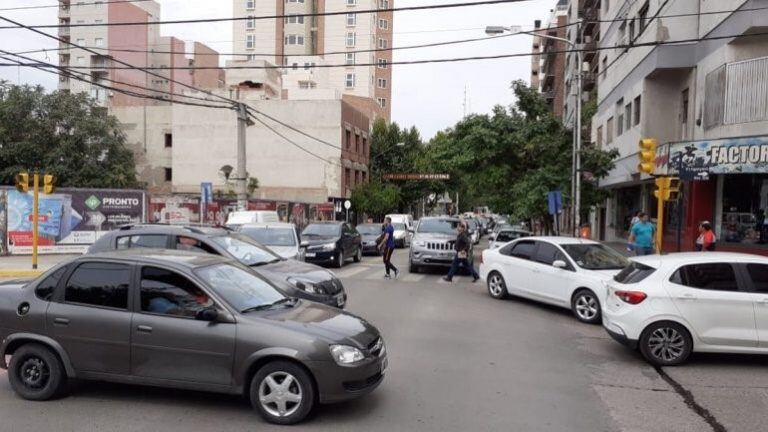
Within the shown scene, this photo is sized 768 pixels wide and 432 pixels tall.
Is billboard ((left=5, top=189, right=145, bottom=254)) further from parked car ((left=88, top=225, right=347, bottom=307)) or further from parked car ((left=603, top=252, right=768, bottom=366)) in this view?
parked car ((left=603, top=252, right=768, bottom=366))

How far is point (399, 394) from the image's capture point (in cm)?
618

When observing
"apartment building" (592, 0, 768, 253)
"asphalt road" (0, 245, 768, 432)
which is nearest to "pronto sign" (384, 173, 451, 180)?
"apartment building" (592, 0, 768, 253)

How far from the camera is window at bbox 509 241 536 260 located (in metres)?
12.8

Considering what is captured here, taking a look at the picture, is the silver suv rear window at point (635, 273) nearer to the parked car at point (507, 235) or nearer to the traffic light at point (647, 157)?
the traffic light at point (647, 157)

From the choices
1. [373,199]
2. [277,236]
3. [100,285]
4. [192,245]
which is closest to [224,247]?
[192,245]

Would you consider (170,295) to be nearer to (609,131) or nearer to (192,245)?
(192,245)

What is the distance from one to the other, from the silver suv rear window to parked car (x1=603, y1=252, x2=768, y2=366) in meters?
0.04

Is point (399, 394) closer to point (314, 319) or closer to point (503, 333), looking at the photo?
point (314, 319)

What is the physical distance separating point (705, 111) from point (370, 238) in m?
14.4

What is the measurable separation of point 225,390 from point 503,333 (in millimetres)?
5376

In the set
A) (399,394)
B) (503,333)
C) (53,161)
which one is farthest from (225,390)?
(53,161)

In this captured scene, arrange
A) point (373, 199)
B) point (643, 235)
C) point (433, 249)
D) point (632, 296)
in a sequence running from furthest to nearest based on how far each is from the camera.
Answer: point (373, 199)
point (433, 249)
point (643, 235)
point (632, 296)

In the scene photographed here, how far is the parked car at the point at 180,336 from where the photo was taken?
5215 millimetres

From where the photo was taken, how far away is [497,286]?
13.6 m
